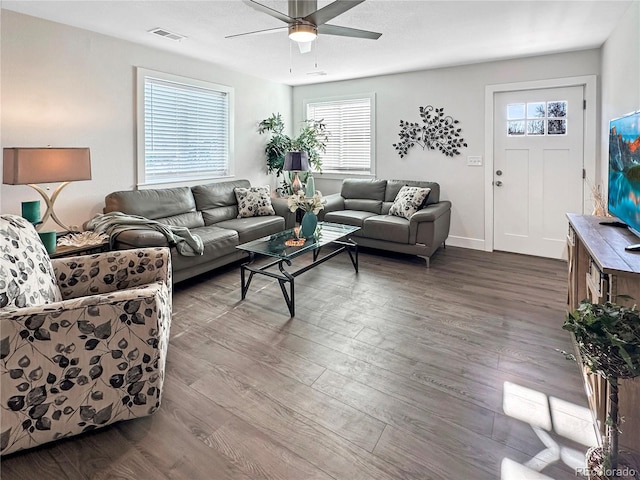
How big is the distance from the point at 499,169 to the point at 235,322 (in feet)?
12.8

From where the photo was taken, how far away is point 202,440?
1747 mm

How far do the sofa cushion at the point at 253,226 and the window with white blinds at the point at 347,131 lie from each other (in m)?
1.87

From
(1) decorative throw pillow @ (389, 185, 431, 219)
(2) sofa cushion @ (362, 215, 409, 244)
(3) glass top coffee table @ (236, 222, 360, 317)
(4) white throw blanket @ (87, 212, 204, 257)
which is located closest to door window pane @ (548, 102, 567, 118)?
(1) decorative throw pillow @ (389, 185, 431, 219)

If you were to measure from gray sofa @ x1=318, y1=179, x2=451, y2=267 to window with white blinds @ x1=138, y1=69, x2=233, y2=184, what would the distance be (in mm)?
1741

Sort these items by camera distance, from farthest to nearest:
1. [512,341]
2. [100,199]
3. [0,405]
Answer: [100,199], [512,341], [0,405]

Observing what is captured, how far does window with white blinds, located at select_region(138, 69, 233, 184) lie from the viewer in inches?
170

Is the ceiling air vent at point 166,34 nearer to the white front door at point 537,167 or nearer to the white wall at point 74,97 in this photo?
the white wall at point 74,97

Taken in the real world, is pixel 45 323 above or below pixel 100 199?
below

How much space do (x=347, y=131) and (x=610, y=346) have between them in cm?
540

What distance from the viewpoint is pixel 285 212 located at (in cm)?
516

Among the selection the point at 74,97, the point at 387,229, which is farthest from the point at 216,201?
the point at 387,229

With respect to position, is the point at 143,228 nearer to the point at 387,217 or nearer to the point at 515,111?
the point at 387,217

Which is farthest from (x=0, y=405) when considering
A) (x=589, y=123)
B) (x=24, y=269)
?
(x=589, y=123)

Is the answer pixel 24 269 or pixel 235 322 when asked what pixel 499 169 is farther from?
pixel 24 269
